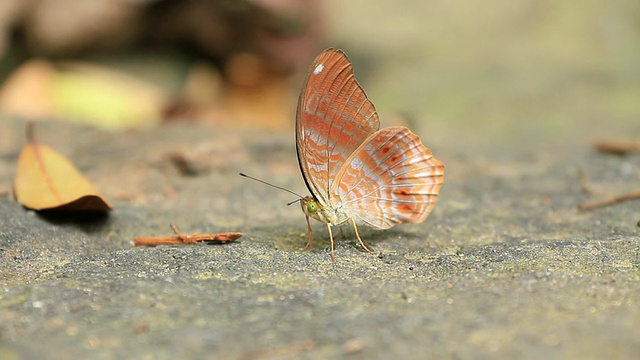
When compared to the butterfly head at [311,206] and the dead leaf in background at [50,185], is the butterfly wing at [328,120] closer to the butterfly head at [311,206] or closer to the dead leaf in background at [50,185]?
the butterfly head at [311,206]

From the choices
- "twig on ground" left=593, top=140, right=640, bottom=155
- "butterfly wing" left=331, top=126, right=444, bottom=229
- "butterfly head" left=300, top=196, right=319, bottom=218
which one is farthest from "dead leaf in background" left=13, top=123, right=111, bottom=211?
"twig on ground" left=593, top=140, right=640, bottom=155

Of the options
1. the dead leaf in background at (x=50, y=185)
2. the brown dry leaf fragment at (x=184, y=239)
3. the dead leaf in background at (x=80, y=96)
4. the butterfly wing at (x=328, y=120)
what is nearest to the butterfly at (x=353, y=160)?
the butterfly wing at (x=328, y=120)

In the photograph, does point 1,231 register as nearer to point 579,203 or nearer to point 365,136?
point 365,136

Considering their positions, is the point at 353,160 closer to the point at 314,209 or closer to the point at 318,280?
the point at 314,209

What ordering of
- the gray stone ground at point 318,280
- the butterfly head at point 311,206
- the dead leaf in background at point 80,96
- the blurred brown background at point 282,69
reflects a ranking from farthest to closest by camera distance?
the blurred brown background at point 282,69 < the dead leaf in background at point 80,96 < the butterfly head at point 311,206 < the gray stone ground at point 318,280

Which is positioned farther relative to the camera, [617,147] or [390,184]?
[617,147]

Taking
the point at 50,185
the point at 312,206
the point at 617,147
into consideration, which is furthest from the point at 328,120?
the point at 617,147
